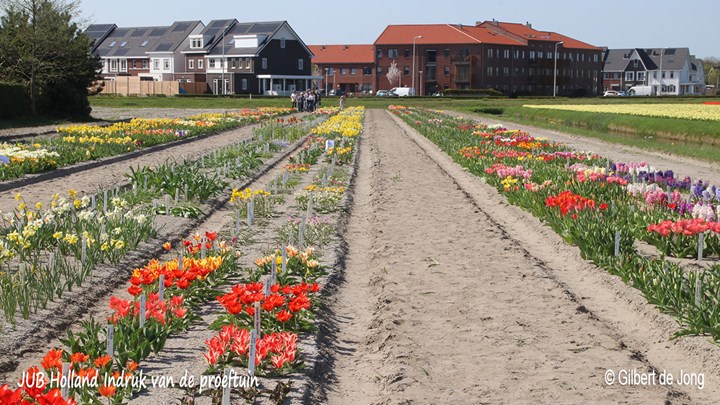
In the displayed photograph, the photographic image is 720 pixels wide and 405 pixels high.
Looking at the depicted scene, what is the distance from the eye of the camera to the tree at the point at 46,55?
4022 cm

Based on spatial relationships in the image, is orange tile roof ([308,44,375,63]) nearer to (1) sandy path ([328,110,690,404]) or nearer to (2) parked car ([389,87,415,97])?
(2) parked car ([389,87,415,97])

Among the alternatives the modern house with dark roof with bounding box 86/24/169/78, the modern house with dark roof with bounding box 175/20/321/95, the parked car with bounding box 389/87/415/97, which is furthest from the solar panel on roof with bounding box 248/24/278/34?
the parked car with bounding box 389/87/415/97

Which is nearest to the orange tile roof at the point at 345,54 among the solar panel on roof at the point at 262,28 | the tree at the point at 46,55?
the solar panel on roof at the point at 262,28

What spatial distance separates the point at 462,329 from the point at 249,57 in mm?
95773

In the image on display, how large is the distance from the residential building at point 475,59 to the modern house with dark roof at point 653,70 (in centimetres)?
2589

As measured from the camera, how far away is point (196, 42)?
10656 centimetres

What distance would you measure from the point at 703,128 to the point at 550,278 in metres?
28.7

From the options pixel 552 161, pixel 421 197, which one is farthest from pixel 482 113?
pixel 421 197

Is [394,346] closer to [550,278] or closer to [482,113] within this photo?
[550,278]

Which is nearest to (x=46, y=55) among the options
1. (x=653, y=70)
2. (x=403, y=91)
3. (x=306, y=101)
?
(x=306, y=101)

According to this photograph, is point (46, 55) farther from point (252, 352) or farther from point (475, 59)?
point (475, 59)

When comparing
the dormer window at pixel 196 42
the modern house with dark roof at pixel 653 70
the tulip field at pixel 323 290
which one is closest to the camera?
the tulip field at pixel 323 290

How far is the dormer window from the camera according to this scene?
10594 centimetres

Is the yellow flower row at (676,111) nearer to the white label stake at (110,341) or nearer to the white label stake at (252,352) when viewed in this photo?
the white label stake at (252,352)
